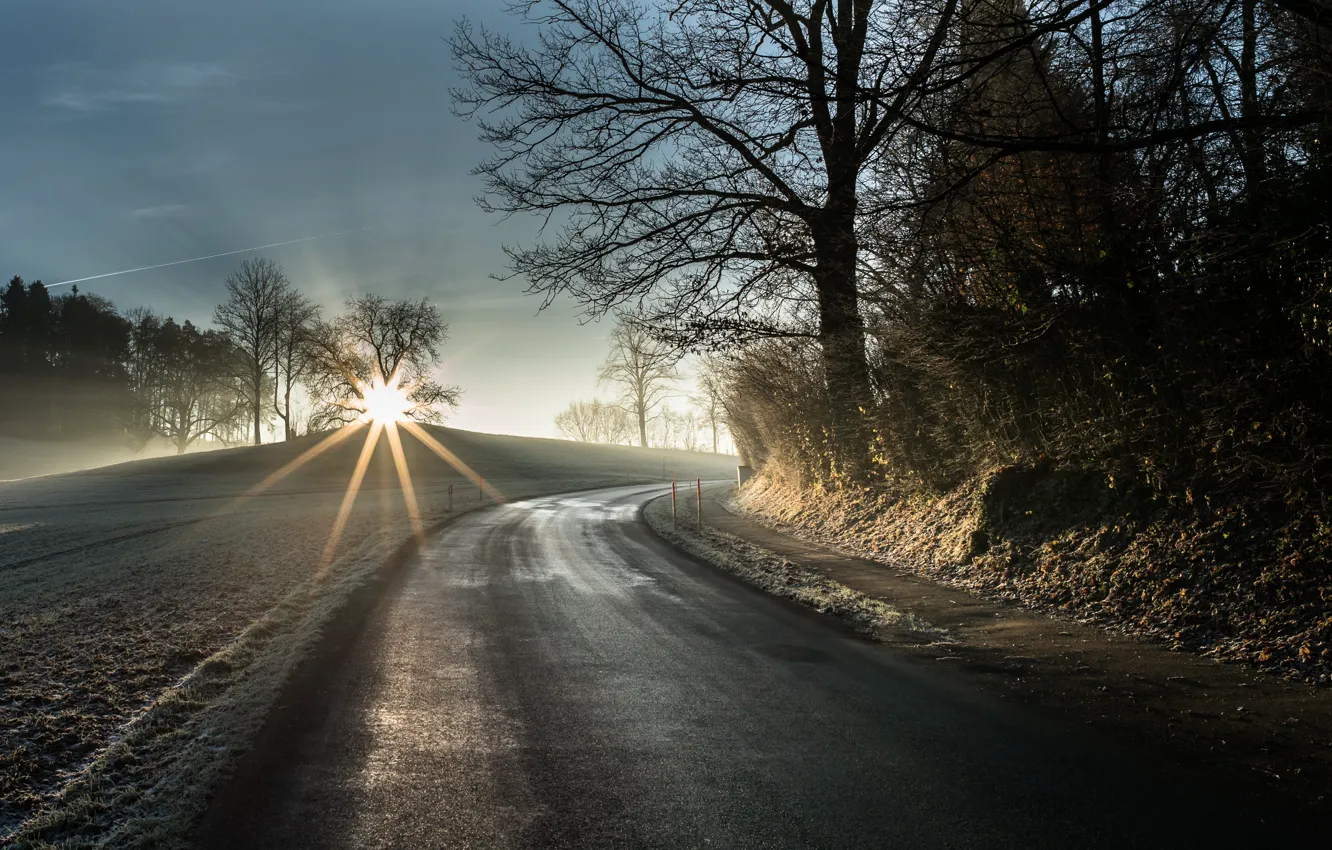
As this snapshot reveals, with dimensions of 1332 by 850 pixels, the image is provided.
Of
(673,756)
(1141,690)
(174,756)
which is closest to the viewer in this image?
(673,756)

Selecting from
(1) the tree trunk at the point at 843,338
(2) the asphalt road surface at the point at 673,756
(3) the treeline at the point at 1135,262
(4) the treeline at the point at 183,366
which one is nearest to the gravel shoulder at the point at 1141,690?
(2) the asphalt road surface at the point at 673,756

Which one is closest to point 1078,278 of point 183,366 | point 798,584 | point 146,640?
point 798,584

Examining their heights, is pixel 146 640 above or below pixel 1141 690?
above

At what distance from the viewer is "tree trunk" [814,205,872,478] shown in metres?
12.8

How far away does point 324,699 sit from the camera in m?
5.52

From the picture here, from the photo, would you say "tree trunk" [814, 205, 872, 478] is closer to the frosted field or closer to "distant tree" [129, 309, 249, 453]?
the frosted field

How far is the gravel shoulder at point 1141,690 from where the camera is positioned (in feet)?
13.3

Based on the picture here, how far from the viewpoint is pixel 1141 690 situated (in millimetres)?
5328

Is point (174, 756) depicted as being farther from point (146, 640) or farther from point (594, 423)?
point (594, 423)

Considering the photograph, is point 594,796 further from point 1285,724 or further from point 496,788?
point 1285,724

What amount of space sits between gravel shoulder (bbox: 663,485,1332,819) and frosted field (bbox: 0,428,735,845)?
529 centimetres

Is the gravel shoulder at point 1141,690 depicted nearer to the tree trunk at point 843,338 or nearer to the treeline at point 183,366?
the tree trunk at point 843,338

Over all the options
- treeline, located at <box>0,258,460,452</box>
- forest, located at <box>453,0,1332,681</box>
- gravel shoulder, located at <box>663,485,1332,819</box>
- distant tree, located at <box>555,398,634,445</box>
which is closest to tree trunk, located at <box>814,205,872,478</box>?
forest, located at <box>453,0,1332,681</box>

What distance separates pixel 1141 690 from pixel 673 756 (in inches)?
136
